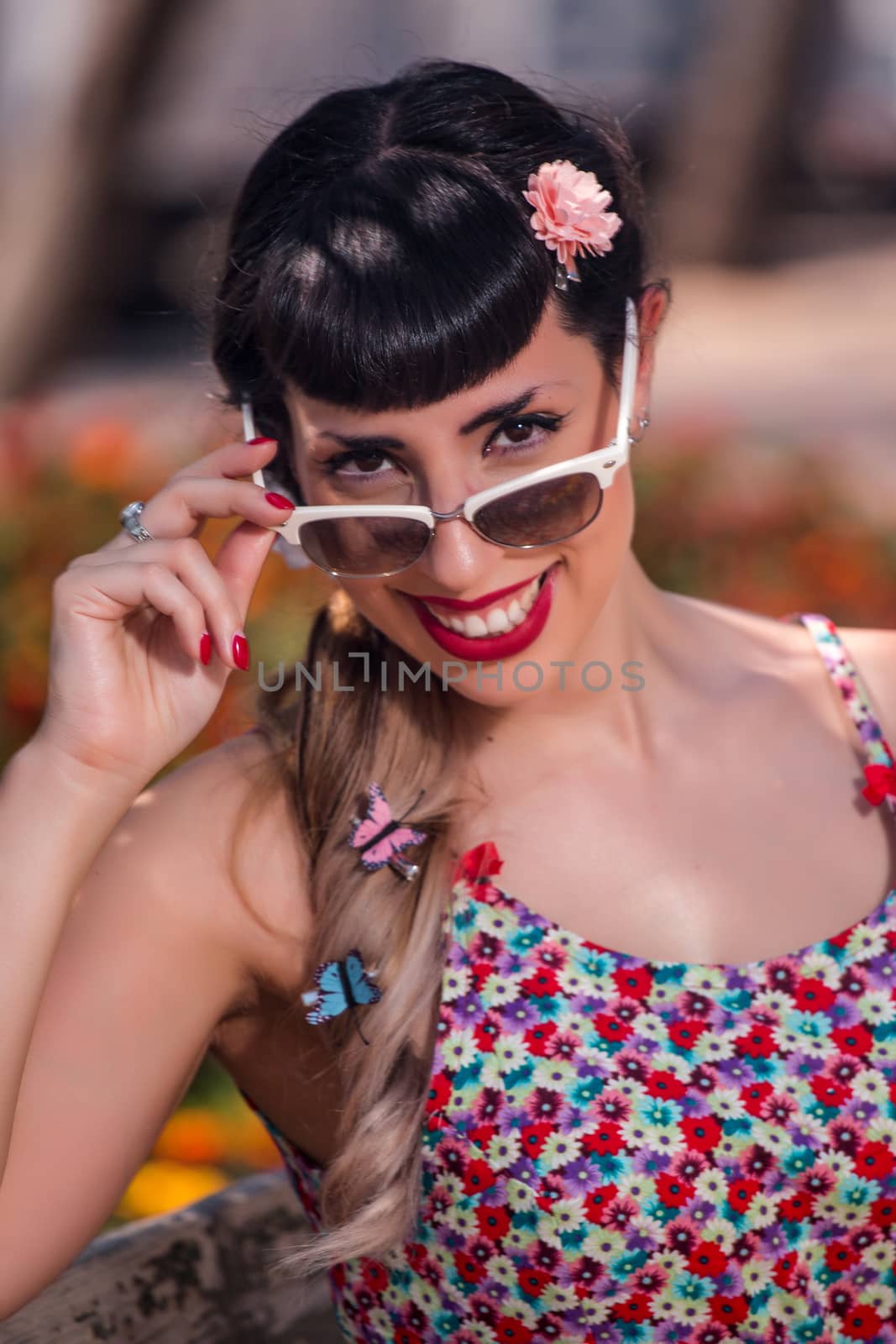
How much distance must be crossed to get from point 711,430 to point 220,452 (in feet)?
9.41

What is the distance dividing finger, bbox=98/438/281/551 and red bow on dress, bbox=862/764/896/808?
93 centimetres

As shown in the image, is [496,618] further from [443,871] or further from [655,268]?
[655,268]

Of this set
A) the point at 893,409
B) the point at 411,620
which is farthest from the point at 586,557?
the point at 893,409

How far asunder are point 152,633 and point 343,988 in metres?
0.52

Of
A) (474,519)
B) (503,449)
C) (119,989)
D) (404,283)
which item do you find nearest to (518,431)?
(503,449)

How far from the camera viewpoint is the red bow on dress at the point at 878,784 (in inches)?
84.4

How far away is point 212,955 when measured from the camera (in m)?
2.01

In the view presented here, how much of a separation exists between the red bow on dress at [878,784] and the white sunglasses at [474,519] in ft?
1.96

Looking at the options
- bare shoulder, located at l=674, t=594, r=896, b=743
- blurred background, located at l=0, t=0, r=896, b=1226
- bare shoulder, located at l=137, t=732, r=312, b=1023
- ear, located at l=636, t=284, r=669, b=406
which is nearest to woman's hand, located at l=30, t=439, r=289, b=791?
bare shoulder, located at l=137, t=732, r=312, b=1023

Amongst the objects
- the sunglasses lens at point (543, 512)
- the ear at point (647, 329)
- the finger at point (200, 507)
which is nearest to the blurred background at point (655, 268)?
the ear at point (647, 329)

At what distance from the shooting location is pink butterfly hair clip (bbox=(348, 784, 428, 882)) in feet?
6.65

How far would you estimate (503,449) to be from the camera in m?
1.86

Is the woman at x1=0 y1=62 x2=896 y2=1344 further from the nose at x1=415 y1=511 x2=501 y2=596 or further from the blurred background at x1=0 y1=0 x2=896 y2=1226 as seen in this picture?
the blurred background at x1=0 y1=0 x2=896 y2=1226

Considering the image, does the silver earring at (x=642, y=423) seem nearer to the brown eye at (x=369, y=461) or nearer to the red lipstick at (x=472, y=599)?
the red lipstick at (x=472, y=599)
